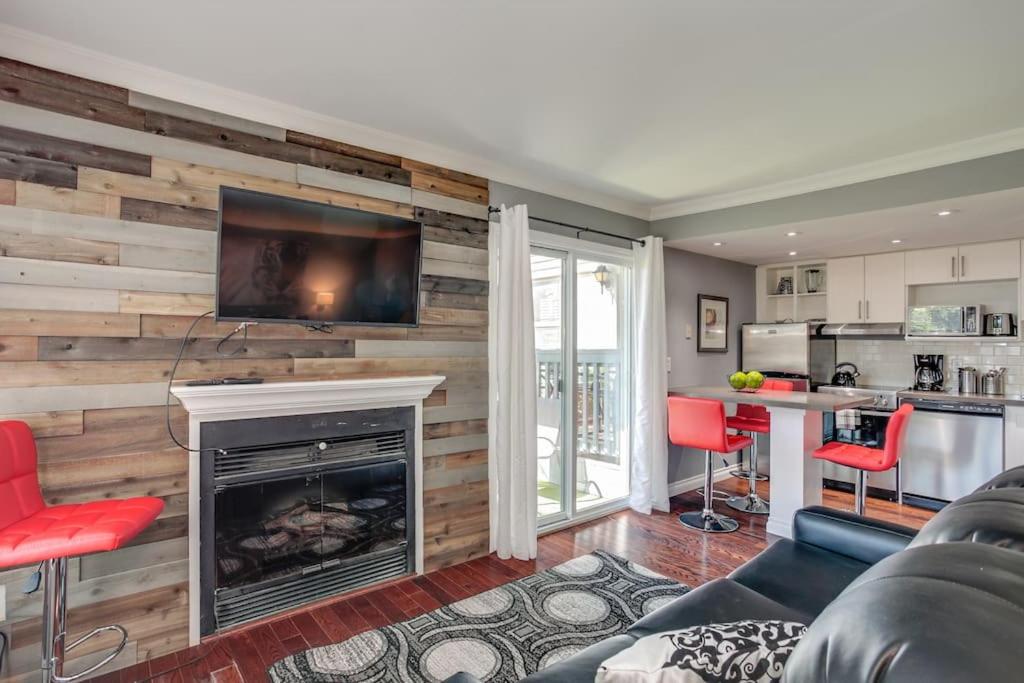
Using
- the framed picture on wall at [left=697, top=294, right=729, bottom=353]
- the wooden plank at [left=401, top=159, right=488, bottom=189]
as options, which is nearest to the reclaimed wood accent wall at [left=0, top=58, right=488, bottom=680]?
the wooden plank at [left=401, top=159, right=488, bottom=189]

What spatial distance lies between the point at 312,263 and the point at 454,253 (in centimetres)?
92

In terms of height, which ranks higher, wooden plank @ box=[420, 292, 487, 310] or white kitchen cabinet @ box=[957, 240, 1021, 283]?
white kitchen cabinet @ box=[957, 240, 1021, 283]

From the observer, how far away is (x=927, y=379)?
15.4 ft

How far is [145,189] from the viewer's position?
224 cm

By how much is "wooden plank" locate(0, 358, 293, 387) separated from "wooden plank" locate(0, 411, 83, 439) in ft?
0.38

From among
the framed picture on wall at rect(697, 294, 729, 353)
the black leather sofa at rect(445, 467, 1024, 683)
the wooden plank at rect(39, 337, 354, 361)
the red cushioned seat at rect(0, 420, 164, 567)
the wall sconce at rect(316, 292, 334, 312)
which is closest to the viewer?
the black leather sofa at rect(445, 467, 1024, 683)

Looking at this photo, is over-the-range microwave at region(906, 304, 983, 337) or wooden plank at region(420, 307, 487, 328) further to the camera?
over-the-range microwave at region(906, 304, 983, 337)

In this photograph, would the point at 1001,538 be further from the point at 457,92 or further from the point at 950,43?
the point at 457,92

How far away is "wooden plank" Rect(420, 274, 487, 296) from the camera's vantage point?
121 inches

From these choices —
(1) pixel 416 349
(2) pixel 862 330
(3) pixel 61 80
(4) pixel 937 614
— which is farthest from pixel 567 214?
(4) pixel 937 614

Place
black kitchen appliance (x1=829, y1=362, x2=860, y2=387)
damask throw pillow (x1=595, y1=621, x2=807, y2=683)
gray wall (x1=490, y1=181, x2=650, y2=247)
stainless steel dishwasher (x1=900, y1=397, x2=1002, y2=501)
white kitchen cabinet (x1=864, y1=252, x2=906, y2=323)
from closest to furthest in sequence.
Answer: damask throw pillow (x1=595, y1=621, x2=807, y2=683) → gray wall (x1=490, y1=181, x2=650, y2=247) → stainless steel dishwasher (x1=900, y1=397, x2=1002, y2=501) → white kitchen cabinet (x1=864, y1=252, x2=906, y2=323) → black kitchen appliance (x1=829, y1=362, x2=860, y2=387)

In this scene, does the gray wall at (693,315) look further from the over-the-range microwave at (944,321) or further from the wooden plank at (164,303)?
the wooden plank at (164,303)

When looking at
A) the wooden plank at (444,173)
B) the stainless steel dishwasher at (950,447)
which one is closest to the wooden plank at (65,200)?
the wooden plank at (444,173)

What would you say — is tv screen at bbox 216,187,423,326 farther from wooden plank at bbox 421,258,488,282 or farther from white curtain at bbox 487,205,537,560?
white curtain at bbox 487,205,537,560
